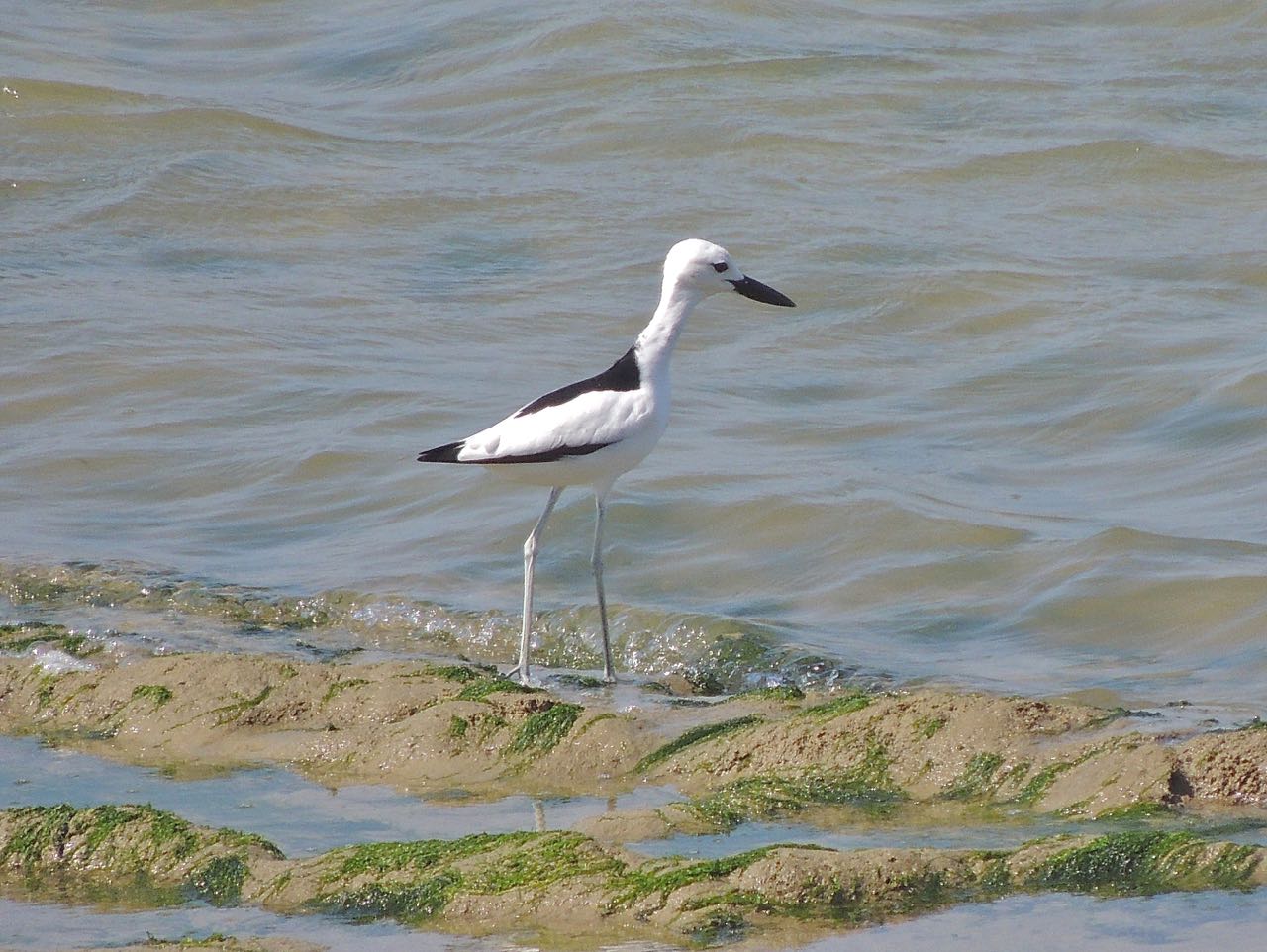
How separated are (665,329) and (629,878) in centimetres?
A: 325

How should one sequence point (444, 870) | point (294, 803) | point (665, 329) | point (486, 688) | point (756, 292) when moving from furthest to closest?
1. point (756, 292)
2. point (665, 329)
3. point (486, 688)
4. point (294, 803)
5. point (444, 870)

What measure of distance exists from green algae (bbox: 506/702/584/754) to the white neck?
1.80 meters

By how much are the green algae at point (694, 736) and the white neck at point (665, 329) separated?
1.82 m

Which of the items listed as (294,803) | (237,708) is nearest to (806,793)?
(294,803)

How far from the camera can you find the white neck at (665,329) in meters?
6.94

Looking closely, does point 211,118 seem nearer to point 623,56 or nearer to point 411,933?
point 623,56

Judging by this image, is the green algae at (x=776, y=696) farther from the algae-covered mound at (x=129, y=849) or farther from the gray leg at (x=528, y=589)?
the algae-covered mound at (x=129, y=849)

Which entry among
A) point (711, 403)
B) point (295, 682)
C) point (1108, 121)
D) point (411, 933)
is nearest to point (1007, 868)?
point (411, 933)

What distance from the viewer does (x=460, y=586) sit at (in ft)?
27.4

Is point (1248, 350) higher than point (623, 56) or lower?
lower

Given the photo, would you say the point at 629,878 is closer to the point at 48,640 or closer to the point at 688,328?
the point at 48,640

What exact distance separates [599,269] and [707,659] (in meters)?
6.16

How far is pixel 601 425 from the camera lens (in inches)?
261

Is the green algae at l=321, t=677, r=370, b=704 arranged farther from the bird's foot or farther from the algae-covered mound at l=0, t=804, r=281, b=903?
the algae-covered mound at l=0, t=804, r=281, b=903
